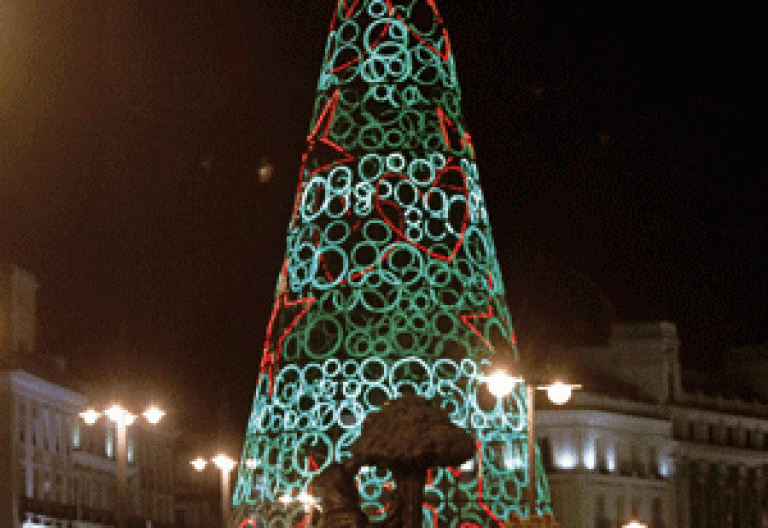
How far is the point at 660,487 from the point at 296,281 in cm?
5573

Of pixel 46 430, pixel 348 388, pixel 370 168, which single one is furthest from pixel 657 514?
pixel 348 388

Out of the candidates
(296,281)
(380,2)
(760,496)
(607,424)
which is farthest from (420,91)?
(760,496)

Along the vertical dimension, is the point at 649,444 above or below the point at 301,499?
above

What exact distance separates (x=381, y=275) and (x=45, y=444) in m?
43.9

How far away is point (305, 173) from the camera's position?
3722 centimetres

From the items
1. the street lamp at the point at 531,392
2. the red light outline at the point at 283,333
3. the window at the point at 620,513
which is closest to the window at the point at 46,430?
the window at the point at 620,513

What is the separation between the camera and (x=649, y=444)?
89312mm

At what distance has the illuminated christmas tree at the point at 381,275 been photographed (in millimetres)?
35094

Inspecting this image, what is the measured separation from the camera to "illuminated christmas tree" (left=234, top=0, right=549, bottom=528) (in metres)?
35.1

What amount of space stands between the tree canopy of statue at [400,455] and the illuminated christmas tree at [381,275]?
1362 cm

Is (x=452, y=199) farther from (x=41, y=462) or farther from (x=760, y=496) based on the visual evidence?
(x=760, y=496)

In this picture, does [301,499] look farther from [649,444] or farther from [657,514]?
[649,444]

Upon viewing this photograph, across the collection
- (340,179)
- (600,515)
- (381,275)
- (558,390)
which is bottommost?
(558,390)

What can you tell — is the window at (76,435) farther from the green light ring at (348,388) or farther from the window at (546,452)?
the green light ring at (348,388)
